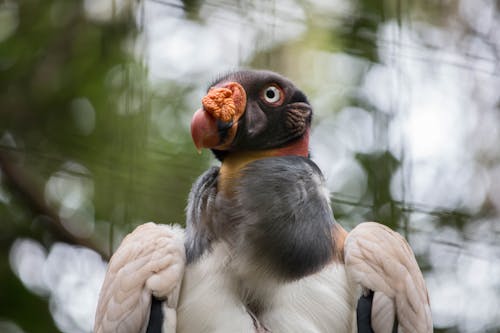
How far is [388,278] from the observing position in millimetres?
2594

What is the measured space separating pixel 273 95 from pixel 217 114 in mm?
310

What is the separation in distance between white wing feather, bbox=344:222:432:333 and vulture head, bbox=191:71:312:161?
0.42m

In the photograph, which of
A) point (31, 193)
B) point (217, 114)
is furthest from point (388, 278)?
point (31, 193)

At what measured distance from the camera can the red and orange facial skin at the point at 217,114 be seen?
2656 mm

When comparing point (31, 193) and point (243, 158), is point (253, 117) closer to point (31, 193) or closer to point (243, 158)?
point (243, 158)

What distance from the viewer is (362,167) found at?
14.4 ft

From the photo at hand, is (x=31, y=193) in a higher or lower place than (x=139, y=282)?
lower

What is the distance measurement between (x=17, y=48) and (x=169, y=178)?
4.13ft

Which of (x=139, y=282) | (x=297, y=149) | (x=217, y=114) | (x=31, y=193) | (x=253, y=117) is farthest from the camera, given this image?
(x=31, y=193)

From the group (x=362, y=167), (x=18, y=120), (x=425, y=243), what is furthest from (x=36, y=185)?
(x=425, y=243)

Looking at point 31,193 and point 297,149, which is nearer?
point 297,149

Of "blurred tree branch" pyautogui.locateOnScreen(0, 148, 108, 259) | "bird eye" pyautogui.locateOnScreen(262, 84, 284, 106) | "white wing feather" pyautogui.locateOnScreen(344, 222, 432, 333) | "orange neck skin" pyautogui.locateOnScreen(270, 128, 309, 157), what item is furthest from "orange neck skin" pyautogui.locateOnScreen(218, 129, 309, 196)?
"blurred tree branch" pyautogui.locateOnScreen(0, 148, 108, 259)

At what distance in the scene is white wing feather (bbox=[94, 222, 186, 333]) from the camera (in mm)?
2557

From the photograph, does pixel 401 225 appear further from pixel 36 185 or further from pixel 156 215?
pixel 36 185
